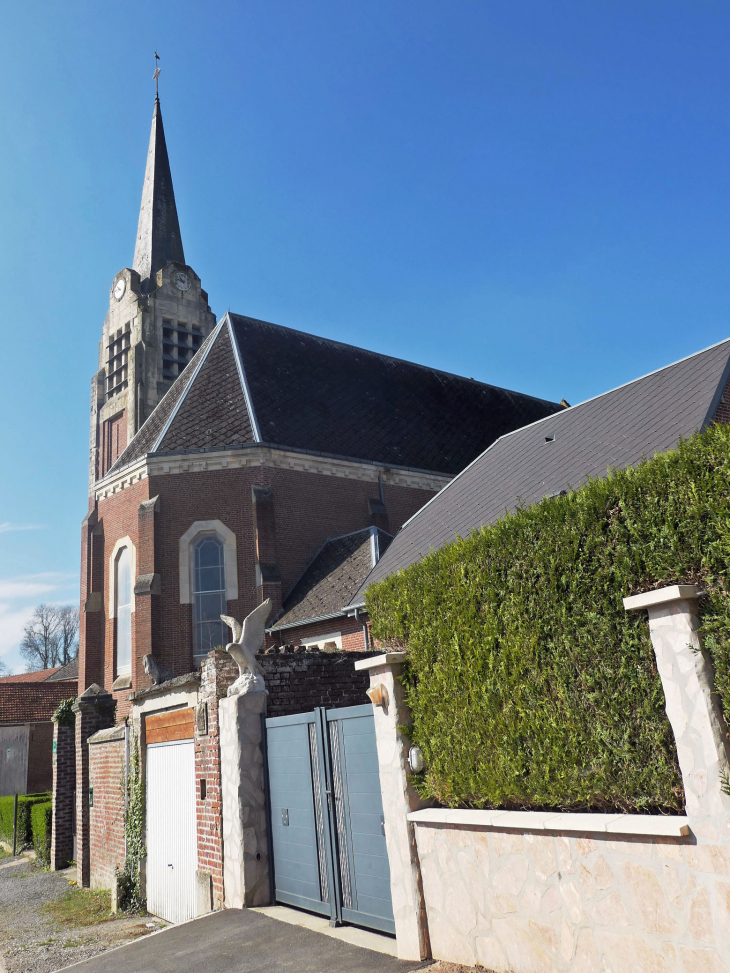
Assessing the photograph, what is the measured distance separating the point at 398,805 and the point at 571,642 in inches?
89.0

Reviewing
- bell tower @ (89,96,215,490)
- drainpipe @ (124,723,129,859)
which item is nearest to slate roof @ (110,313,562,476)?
bell tower @ (89,96,215,490)

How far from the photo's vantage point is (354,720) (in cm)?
680

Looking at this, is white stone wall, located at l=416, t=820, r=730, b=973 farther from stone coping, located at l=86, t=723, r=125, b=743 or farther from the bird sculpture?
stone coping, located at l=86, t=723, r=125, b=743

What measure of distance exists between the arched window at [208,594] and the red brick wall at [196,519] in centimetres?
27

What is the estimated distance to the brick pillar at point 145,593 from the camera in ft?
61.7

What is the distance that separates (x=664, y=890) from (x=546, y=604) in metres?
1.72

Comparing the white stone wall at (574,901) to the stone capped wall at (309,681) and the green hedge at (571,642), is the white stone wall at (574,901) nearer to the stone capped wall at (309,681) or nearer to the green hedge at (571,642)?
the green hedge at (571,642)

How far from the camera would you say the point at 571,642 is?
4.67m

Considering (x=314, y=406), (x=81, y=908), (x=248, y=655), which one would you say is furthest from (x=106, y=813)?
(x=314, y=406)

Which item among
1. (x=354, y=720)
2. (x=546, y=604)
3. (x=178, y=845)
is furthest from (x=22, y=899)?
(x=546, y=604)

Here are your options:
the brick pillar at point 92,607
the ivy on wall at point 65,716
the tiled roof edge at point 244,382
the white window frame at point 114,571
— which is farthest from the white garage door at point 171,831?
the tiled roof edge at point 244,382

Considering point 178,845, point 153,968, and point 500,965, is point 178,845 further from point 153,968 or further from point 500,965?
point 500,965

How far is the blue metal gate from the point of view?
6480mm

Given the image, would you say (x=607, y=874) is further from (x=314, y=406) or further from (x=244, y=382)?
(x=314, y=406)
